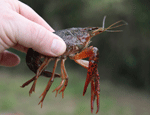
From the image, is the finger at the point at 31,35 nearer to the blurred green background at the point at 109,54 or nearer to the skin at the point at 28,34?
the skin at the point at 28,34

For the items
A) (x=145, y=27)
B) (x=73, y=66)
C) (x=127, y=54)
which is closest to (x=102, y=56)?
(x=127, y=54)

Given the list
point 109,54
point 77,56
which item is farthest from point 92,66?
point 109,54

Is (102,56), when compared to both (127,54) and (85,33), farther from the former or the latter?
(85,33)

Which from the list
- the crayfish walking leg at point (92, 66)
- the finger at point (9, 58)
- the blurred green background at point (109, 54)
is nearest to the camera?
the crayfish walking leg at point (92, 66)

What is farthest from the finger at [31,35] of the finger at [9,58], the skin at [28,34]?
the finger at [9,58]

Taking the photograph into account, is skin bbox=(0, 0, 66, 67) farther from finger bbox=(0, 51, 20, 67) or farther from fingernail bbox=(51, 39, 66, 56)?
finger bbox=(0, 51, 20, 67)

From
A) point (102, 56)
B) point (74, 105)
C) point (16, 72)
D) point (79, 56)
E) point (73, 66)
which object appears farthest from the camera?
point (16, 72)

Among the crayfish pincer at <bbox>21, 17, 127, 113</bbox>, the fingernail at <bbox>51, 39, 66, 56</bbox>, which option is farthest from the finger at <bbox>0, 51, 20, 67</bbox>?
the fingernail at <bbox>51, 39, 66, 56</bbox>

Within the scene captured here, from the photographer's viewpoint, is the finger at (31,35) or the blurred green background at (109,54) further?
the blurred green background at (109,54)

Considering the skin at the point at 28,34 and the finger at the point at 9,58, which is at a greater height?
the skin at the point at 28,34
